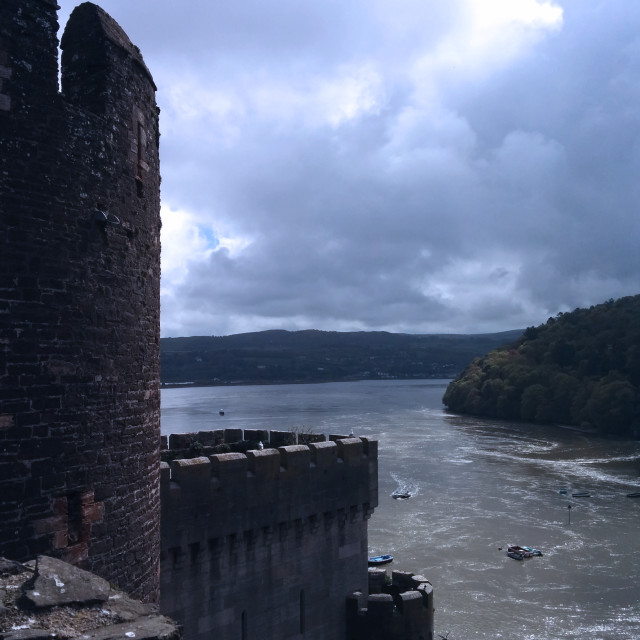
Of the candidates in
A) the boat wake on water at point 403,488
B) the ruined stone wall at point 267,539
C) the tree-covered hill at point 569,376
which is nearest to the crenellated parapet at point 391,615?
the ruined stone wall at point 267,539

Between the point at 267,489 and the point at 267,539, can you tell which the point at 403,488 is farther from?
the point at 267,489

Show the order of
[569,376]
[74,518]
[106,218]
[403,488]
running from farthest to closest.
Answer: [569,376], [403,488], [106,218], [74,518]

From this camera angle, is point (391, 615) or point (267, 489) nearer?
point (267, 489)

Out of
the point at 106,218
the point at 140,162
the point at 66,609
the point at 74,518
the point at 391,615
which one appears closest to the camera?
the point at 66,609

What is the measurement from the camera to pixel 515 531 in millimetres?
34281

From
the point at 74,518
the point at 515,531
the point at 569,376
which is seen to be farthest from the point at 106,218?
the point at 569,376

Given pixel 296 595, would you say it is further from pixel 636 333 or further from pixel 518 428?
pixel 636 333

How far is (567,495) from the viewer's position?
135ft

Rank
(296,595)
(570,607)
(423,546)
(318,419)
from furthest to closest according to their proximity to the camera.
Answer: (318,419)
(423,546)
(570,607)
(296,595)

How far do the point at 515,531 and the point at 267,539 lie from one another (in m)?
25.8

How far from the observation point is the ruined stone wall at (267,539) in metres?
10.1

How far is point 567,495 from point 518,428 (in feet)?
117

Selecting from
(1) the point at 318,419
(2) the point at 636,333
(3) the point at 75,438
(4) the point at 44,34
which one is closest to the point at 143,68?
(4) the point at 44,34

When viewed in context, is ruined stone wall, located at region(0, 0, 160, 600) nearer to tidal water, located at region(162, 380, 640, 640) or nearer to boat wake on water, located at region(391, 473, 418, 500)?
tidal water, located at region(162, 380, 640, 640)
